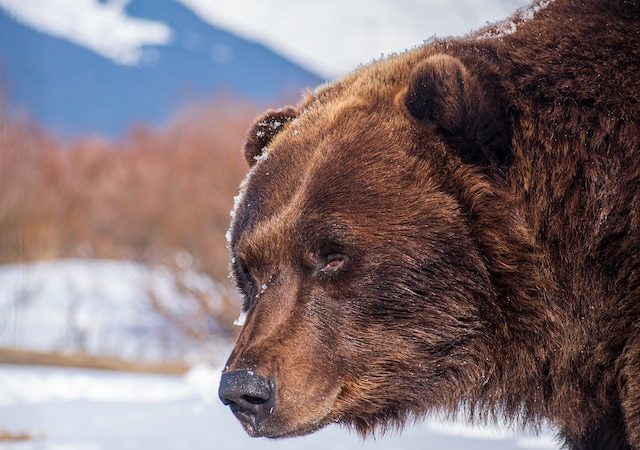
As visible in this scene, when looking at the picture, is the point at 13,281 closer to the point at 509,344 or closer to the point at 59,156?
the point at 509,344

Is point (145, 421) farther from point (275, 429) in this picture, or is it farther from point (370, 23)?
point (275, 429)

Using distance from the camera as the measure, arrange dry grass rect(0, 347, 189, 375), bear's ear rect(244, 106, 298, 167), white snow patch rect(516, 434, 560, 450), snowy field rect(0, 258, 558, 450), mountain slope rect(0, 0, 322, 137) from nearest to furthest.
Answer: bear's ear rect(244, 106, 298, 167)
white snow patch rect(516, 434, 560, 450)
snowy field rect(0, 258, 558, 450)
dry grass rect(0, 347, 189, 375)
mountain slope rect(0, 0, 322, 137)

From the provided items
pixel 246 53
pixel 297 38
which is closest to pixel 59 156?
pixel 246 53

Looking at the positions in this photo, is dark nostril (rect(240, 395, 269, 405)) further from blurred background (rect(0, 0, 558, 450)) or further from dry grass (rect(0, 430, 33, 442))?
dry grass (rect(0, 430, 33, 442))

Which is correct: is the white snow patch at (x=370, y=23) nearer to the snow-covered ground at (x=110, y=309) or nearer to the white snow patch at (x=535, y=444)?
the white snow patch at (x=535, y=444)

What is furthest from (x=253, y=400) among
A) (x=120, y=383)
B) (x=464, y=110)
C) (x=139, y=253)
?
(x=139, y=253)

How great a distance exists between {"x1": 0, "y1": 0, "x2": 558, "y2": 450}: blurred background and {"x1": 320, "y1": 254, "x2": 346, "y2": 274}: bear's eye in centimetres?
80

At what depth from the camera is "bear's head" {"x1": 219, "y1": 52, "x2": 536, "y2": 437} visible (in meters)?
3.03

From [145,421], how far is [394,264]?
15.1 feet

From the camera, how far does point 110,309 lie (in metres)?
16.5

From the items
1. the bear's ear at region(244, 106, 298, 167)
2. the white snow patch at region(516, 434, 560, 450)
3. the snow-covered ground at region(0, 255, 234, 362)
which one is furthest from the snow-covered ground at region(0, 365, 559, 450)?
the snow-covered ground at region(0, 255, 234, 362)

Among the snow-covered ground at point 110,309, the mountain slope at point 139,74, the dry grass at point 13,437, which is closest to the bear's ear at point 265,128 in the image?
the dry grass at point 13,437

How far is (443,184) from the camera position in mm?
3141

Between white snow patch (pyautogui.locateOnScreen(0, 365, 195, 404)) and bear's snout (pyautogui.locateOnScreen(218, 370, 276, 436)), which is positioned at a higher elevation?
white snow patch (pyautogui.locateOnScreen(0, 365, 195, 404))
